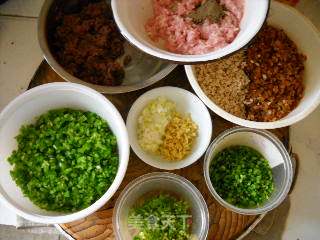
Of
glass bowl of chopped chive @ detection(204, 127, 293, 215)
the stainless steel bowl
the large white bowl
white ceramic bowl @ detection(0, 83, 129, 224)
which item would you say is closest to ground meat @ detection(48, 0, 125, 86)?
the stainless steel bowl

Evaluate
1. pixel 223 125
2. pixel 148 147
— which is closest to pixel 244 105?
pixel 223 125

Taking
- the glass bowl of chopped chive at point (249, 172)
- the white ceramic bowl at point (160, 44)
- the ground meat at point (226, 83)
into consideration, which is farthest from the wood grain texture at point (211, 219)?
the white ceramic bowl at point (160, 44)

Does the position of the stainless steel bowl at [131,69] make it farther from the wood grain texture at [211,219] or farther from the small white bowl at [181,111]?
the wood grain texture at [211,219]

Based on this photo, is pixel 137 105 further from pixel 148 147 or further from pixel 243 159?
pixel 243 159

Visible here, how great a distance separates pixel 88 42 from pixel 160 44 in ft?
0.89

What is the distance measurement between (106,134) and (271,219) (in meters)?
0.77

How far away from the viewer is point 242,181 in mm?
1347

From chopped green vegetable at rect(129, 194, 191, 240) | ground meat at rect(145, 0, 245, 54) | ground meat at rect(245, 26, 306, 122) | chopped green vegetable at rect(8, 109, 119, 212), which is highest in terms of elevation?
ground meat at rect(145, 0, 245, 54)

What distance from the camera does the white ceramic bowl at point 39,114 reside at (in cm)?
118

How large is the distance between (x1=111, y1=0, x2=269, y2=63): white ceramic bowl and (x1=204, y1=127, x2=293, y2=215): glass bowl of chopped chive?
0.29 metres

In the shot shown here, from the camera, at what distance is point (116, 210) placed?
51.0 inches

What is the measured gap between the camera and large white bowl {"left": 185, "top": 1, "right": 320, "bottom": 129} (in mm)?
1298

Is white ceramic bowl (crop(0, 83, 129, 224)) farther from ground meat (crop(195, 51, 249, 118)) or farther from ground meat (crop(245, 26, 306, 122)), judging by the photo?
ground meat (crop(245, 26, 306, 122))

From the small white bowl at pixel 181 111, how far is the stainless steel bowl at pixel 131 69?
5cm
